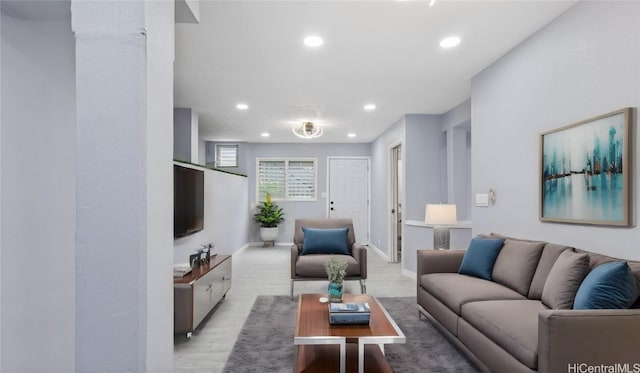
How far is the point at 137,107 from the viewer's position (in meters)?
1.07

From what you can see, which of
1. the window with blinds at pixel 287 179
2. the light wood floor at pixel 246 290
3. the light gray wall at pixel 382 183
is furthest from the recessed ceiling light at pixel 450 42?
the window with blinds at pixel 287 179

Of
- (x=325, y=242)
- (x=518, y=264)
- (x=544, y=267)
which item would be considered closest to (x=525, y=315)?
(x=544, y=267)

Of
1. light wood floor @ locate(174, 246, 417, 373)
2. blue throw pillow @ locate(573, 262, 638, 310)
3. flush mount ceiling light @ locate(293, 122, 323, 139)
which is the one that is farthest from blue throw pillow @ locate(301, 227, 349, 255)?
blue throw pillow @ locate(573, 262, 638, 310)

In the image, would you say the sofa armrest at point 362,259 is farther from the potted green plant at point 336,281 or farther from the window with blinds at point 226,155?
the window with blinds at point 226,155

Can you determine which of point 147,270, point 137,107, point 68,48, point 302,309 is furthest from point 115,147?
point 302,309

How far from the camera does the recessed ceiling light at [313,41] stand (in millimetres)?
2827

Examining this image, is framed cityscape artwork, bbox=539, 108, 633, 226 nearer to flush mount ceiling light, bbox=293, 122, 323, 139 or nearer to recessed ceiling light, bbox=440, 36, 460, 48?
recessed ceiling light, bbox=440, 36, 460, 48

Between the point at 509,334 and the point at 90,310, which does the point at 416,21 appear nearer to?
the point at 509,334

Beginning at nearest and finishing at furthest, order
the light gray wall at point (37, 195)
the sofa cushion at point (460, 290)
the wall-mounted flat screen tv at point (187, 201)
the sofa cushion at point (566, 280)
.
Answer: the light gray wall at point (37, 195)
the sofa cushion at point (566, 280)
the sofa cushion at point (460, 290)
the wall-mounted flat screen tv at point (187, 201)

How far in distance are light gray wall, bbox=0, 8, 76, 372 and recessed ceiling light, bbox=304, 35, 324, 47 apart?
1678 millimetres

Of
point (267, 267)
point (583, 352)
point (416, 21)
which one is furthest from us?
point (267, 267)

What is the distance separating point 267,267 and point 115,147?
4966 mm

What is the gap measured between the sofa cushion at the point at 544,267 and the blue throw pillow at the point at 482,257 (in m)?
0.45

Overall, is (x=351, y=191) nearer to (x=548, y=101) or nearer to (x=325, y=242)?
(x=325, y=242)
